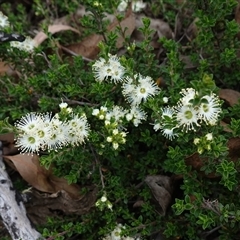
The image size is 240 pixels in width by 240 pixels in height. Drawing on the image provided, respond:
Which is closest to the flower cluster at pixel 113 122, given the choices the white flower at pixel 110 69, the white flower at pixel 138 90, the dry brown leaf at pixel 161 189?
the white flower at pixel 138 90

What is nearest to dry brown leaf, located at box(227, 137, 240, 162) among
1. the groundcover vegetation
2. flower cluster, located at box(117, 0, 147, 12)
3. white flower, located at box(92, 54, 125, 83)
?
the groundcover vegetation

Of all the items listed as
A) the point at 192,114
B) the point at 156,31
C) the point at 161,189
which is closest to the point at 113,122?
the point at 192,114

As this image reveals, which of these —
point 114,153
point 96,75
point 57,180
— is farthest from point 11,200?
point 96,75

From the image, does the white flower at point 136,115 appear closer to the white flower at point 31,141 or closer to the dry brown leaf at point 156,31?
the white flower at point 31,141

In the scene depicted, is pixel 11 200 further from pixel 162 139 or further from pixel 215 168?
pixel 215 168

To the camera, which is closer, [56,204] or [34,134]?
[34,134]

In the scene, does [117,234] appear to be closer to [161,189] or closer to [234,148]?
[161,189]

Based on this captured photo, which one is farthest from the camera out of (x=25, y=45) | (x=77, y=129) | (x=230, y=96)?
(x=25, y=45)
